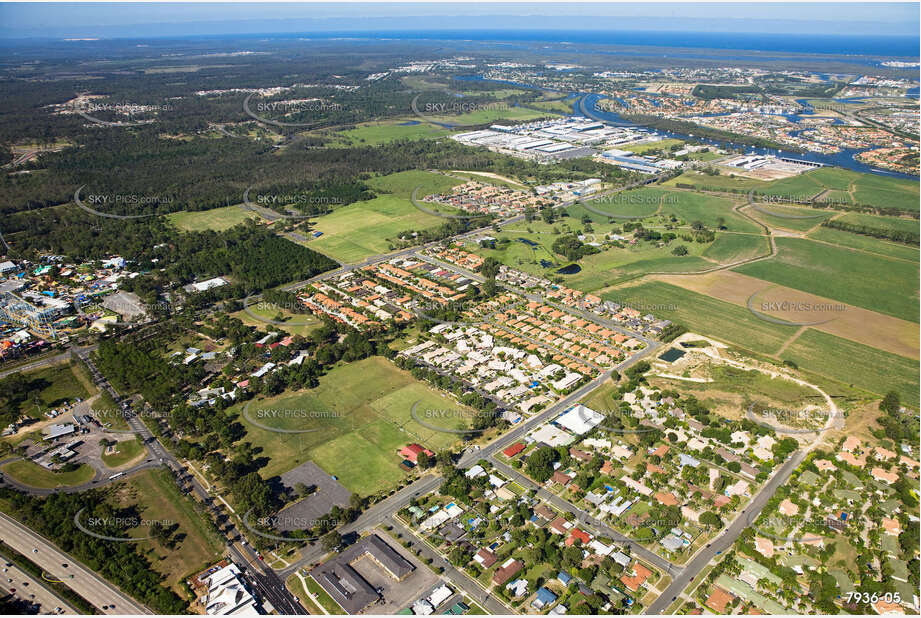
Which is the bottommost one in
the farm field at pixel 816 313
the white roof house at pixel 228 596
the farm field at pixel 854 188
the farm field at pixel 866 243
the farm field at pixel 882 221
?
the white roof house at pixel 228 596

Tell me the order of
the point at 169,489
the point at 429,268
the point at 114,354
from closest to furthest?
the point at 169,489 → the point at 114,354 → the point at 429,268

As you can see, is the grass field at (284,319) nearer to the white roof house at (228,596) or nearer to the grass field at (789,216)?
the white roof house at (228,596)

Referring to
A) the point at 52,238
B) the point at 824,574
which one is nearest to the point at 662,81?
the point at 52,238

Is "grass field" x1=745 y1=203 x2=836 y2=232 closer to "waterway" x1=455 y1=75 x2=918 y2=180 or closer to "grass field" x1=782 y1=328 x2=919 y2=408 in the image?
"grass field" x1=782 y1=328 x2=919 y2=408

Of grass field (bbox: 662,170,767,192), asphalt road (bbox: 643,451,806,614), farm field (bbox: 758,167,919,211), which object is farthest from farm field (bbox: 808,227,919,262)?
asphalt road (bbox: 643,451,806,614)

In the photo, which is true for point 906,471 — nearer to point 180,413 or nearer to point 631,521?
point 631,521

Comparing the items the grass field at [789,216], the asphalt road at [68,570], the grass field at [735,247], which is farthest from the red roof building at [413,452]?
the grass field at [789,216]

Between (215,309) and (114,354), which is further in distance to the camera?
(215,309)
